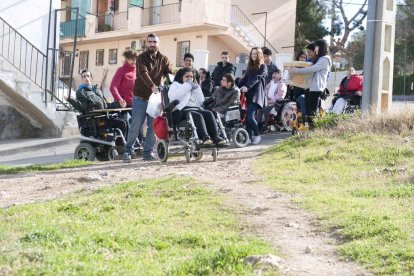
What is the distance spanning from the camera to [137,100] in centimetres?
1077

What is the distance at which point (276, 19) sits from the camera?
36000mm

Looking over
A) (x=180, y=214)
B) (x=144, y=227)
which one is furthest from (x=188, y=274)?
(x=180, y=214)

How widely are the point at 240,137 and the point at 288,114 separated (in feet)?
10.6

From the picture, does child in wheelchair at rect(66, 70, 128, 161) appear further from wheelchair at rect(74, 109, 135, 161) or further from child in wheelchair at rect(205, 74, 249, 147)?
child in wheelchair at rect(205, 74, 249, 147)

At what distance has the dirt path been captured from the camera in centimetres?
464

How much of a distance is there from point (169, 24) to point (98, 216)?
27629 millimetres

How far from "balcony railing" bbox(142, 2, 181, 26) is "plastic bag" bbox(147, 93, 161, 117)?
2259cm

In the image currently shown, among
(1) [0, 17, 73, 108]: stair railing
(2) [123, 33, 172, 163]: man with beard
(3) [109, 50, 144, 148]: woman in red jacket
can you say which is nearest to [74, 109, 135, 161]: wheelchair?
(3) [109, 50, 144, 148]: woman in red jacket

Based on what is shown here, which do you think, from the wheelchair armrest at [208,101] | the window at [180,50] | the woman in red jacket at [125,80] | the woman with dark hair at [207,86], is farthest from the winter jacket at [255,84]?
the window at [180,50]

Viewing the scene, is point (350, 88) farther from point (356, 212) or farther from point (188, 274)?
point (188, 274)

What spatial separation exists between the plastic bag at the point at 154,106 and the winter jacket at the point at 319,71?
264 centimetres

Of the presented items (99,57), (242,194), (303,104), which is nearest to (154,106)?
(303,104)

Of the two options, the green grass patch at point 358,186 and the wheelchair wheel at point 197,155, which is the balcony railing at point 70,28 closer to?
the wheelchair wheel at point 197,155

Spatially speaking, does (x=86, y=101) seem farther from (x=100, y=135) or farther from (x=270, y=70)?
(x=270, y=70)
